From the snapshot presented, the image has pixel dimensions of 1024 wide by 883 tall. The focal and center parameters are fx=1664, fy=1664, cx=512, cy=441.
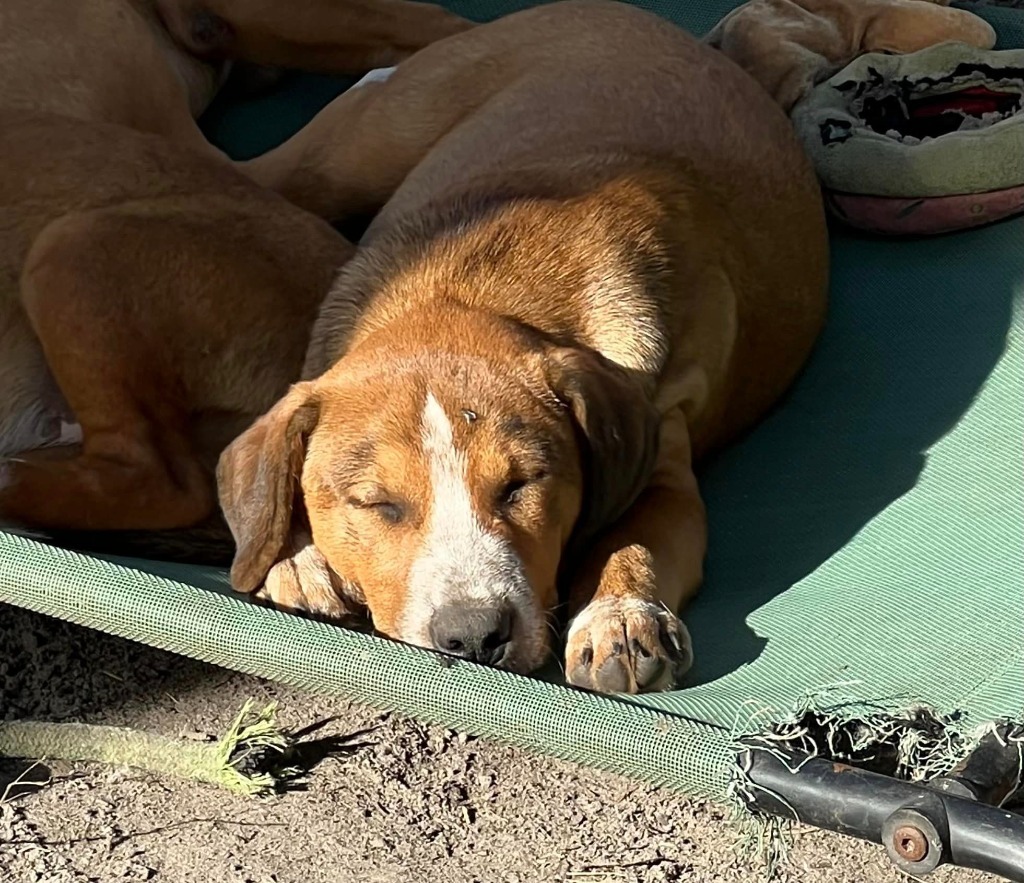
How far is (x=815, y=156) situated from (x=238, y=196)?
1.56 metres

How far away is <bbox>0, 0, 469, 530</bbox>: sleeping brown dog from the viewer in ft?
11.1

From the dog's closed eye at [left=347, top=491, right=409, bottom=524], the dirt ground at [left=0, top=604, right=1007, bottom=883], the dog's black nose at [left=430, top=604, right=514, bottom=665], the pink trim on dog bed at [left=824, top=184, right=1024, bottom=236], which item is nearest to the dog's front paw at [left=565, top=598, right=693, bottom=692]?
the dog's black nose at [left=430, top=604, right=514, bottom=665]

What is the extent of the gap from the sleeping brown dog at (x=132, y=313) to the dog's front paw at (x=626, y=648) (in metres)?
0.96

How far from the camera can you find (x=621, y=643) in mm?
2787

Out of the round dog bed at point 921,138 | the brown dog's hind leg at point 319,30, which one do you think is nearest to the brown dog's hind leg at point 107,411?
the brown dog's hind leg at point 319,30

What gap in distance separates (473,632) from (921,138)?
2359 mm

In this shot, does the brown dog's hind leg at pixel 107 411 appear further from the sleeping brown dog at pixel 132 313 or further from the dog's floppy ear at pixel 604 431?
the dog's floppy ear at pixel 604 431

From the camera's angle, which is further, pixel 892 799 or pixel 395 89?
pixel 395 89

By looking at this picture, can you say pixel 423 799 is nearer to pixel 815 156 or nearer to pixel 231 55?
pixel 815 156

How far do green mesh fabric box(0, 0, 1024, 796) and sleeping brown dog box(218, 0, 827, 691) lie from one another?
14cm

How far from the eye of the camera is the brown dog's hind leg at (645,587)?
9.09 ft

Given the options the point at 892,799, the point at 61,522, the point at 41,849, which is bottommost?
the point at 41,849

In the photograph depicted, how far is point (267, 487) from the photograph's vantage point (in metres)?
2.99

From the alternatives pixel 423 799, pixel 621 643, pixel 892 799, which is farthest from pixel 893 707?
pixel 423 799
